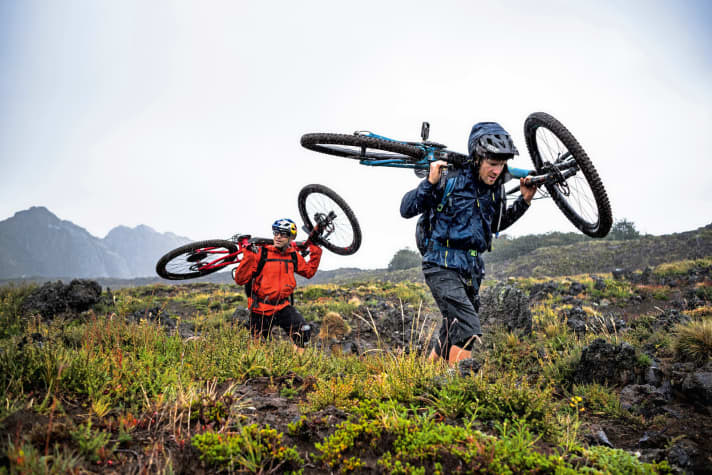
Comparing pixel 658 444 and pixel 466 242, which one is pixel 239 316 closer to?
pixel 466 242

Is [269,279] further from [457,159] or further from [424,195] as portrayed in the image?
[457,159]

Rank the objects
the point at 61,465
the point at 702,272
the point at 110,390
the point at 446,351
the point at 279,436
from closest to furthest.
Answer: the point at 61,465
the point at 279,436
the point at 110,390
the point at 446,351
the point at 702,272

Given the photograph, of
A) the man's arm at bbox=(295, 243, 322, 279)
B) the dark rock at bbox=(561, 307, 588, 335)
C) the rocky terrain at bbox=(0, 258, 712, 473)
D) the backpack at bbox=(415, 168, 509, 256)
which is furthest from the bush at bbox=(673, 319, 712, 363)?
the man's arm at bbox=(295, 243, 322, 279)

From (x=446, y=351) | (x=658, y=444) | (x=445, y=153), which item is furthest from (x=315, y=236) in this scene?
(x=658, y=444)

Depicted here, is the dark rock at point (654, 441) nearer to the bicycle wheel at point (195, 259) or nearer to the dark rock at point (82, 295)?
the bicycle wheel at point (195, 259)

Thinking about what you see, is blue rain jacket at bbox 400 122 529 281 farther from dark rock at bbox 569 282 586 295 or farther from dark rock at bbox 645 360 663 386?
dark rock at bbox 569 282 586 295

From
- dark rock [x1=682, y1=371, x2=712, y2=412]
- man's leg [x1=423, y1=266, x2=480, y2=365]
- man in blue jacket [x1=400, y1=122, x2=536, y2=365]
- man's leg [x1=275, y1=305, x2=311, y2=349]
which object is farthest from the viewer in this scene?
man's leg [x1=275, y1=305, x2=311, y2=349]

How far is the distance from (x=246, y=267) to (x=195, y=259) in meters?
2.40

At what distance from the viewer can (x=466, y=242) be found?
154 inches

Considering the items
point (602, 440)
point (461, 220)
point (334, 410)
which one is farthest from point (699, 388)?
point (334, 410)

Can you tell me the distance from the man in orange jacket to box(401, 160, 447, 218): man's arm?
10.3ft

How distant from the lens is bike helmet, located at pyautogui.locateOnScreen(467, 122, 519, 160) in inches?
149

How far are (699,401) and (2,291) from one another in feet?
64.9

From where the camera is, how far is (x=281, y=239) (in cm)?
654
